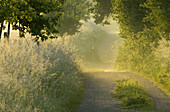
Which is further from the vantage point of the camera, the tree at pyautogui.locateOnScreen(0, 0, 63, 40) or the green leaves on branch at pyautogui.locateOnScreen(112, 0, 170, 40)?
the green leaves on branch at pyautogui.locateOnScreen(112, 0, 170, 40)

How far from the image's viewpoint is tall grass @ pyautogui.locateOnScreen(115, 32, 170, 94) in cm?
1712

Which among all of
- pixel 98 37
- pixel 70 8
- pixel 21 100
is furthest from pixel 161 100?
pixel 98 37

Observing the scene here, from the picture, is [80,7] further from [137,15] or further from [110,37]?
[110,37]

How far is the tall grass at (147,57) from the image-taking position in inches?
674

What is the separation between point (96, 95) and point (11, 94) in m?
6.73

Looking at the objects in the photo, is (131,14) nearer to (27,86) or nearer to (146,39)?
(146,39)

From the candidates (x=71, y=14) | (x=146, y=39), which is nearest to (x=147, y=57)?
(x=146, y=39)

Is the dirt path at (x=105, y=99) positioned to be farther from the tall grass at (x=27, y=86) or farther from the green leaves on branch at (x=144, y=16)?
the green leaves on branch at (x=144, y=16)

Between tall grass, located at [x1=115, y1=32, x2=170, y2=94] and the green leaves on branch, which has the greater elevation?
the green leaves on branch

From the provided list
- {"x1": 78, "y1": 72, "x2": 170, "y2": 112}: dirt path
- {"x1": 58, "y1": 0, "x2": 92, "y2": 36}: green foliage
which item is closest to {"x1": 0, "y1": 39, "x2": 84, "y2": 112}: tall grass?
{"x1": 78, "y1": 72, "x2": 170, "y2": 112}: dirt path

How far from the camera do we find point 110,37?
63.3 meters

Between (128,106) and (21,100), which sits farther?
(128,106)

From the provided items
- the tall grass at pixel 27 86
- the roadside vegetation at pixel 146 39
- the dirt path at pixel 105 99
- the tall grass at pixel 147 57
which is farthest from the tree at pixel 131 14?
the tall grass at pixel 27 86

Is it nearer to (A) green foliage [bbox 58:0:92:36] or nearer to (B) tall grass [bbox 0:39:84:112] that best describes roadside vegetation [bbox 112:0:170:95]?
(A) green foliage [bbox 58:0:92:36]
